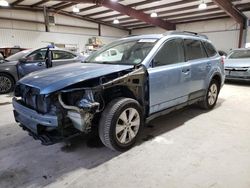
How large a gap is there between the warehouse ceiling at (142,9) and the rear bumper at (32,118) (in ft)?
26.1

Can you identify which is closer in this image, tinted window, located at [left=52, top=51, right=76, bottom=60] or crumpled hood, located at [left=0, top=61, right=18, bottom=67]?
crumpled hood, located at [left=0, top=61, right=18, bottom=67]

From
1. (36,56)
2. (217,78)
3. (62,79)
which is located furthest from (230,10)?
(62,79)

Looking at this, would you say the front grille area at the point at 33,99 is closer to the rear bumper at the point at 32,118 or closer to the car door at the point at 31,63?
the rear bumper at the point at 32,118

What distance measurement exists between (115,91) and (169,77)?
84 centimetres

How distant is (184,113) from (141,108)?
1.66 m

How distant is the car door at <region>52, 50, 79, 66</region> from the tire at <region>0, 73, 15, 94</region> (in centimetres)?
133

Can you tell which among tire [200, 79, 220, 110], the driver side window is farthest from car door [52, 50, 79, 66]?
tire [200, 79, 220, 110]

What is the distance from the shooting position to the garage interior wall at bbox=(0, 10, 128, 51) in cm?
1184

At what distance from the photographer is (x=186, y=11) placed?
1208 centimetres

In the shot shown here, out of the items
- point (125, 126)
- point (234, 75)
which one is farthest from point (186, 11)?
point (125, 126)

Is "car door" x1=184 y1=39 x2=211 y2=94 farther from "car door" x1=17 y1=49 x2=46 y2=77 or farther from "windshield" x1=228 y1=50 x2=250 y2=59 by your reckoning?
"windshield" x1=228 y1=50 x2=250 y2=59

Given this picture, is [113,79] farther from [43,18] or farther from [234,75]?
[43,18]

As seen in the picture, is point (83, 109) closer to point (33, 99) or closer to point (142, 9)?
point (33, 99)

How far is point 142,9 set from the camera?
1233 cm
